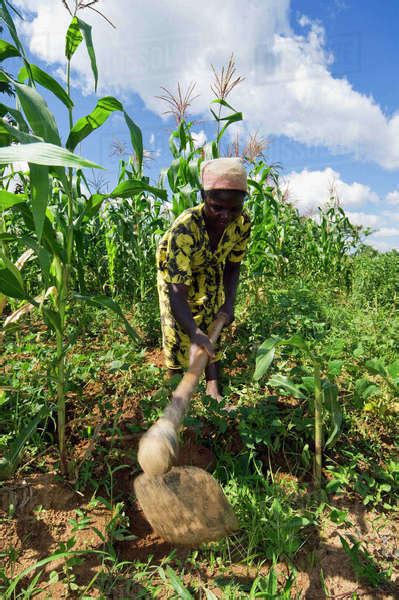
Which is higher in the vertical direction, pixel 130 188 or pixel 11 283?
pixel 130 188

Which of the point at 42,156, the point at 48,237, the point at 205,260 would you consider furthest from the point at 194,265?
the point at 42,156

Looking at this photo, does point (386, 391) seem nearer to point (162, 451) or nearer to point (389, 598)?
point (389, 598)

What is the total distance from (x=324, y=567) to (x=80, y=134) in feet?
6.68

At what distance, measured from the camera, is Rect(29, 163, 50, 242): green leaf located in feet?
3.88

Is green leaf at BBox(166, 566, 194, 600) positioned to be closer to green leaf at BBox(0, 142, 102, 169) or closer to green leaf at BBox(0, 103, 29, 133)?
green leaf at BBox(0, 142, 102, 169)

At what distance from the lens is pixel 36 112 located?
1334mm

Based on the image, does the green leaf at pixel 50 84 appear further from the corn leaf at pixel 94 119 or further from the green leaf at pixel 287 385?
the green leaf at pixel 287 385

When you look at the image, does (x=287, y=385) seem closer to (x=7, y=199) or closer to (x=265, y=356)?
(x=265, y=356)

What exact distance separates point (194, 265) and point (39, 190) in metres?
1.27

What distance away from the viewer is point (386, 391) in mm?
2201

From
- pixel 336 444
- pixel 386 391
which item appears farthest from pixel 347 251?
pixel 336 444

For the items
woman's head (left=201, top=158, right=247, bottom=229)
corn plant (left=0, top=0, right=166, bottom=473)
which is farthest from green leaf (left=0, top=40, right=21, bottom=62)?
woman's head (left=201, top=158, right=247, bottom=229)

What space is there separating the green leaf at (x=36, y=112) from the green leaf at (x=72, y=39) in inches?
18.6

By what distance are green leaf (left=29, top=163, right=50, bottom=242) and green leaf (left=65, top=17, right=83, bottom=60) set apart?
87cm
